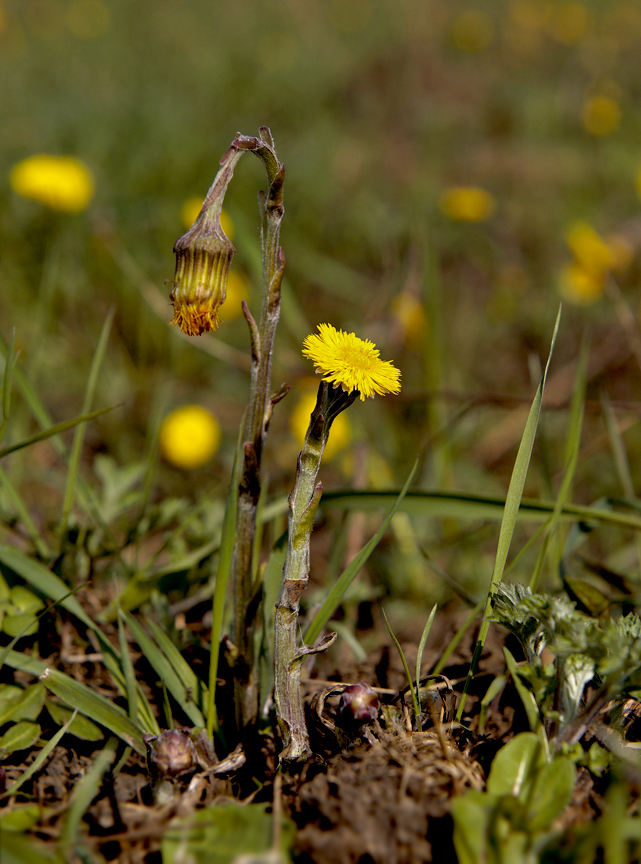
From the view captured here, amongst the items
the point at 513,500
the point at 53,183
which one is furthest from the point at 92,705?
the point at 53,183

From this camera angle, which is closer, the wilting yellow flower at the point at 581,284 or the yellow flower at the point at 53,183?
the yellow flower at the point at 53,183

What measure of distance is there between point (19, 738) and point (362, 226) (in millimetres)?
3413

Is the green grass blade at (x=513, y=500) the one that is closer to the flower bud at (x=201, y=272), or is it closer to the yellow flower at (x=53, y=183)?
the flower bud at (x=201, y=272)

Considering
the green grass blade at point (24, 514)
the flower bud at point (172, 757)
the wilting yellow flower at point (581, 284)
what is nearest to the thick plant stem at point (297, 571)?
the flower bud at point (172, 757)

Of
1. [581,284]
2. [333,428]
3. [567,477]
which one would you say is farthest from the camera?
[581,284]

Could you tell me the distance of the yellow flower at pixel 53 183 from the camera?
9.84ft

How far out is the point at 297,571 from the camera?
3.18 feet

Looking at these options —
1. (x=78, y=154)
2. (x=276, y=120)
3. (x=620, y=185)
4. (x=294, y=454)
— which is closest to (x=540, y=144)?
(x=620, y=185)

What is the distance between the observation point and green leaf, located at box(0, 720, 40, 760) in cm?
106

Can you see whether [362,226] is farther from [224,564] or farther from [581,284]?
[224,564]

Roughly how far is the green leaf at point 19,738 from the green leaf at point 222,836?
0.37 meters

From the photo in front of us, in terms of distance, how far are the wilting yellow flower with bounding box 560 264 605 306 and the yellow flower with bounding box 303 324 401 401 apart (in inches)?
103

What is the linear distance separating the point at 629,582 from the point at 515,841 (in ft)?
2.80

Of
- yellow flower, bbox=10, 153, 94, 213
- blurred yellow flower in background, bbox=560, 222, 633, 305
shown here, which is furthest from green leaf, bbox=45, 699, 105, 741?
blurred yellow flower in background, bbox=560, 222, 633, 305
